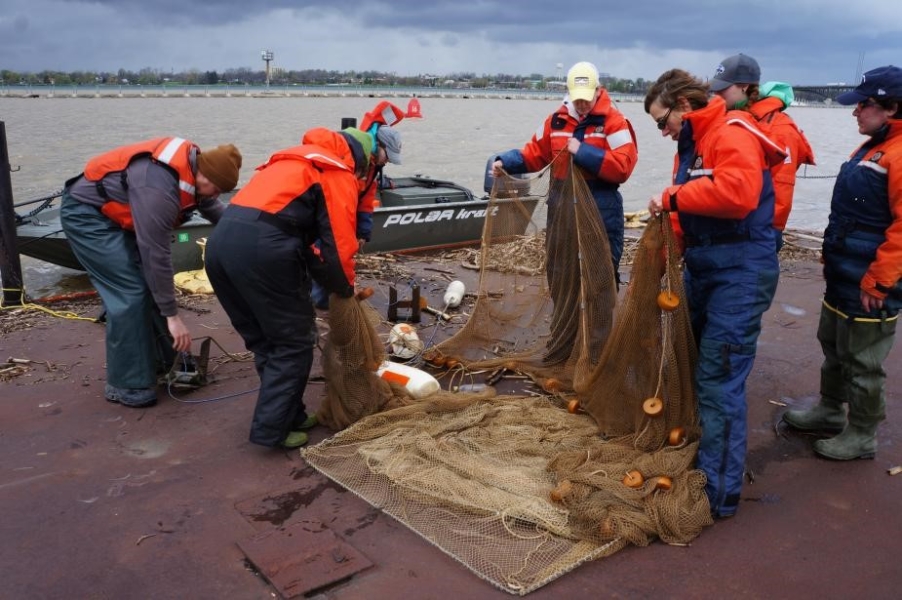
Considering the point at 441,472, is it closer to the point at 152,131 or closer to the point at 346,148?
the point at 346,148

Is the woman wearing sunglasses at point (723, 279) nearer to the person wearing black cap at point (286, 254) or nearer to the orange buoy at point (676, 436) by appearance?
the orange buoy at point (676, 436)

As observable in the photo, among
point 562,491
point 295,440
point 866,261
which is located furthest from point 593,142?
point 295,440

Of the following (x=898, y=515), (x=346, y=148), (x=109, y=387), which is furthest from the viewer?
(x=109, y=387)

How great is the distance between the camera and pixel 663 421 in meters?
3.50

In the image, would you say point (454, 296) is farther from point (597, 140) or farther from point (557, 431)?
point (557, 431)

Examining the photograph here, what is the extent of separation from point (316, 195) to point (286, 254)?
32 centimetres

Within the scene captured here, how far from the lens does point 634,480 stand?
10.5 ft

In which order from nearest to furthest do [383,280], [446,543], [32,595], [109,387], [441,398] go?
1. [32,595]
2. [446,543]
3. [441,398]
4. [109,387]
5. [383,280]

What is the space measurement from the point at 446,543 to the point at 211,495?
1149 millimetres

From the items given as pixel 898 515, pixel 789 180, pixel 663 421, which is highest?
pixel 789 180

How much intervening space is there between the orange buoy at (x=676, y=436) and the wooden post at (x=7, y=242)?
5392 millimetres

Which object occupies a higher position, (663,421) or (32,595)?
(663,421)

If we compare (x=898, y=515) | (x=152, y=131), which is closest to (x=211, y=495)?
(x=898, y=515)

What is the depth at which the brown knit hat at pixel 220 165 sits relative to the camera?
3.94 m
